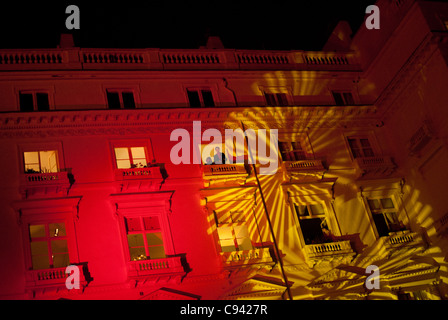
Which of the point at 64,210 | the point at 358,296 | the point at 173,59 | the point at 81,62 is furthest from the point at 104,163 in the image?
the point at 358,296

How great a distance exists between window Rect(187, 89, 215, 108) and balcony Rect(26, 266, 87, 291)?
1026 centimetres

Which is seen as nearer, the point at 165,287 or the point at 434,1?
the point at 165,287

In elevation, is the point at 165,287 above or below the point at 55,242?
below

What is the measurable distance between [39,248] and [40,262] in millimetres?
616

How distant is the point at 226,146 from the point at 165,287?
7538 millimetres

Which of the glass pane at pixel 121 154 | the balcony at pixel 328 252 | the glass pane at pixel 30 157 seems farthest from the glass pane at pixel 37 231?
the balcony at pixel 328 252

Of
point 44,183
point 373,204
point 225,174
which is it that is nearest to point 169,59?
point 225,174

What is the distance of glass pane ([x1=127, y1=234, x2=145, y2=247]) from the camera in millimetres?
23841

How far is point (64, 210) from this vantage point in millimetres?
23547

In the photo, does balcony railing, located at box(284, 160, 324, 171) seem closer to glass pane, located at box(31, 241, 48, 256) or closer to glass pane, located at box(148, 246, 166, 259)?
glass pane, located at box(148, 246, 166, 259)

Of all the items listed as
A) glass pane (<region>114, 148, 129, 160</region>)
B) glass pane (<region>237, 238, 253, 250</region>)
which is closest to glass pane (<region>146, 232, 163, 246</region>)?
glass pane (<region>237, 238, 253, 250</region>)

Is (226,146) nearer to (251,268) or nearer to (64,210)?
(251,268)

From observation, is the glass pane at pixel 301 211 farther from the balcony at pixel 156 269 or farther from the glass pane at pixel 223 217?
the balcony at pixel 156 269
